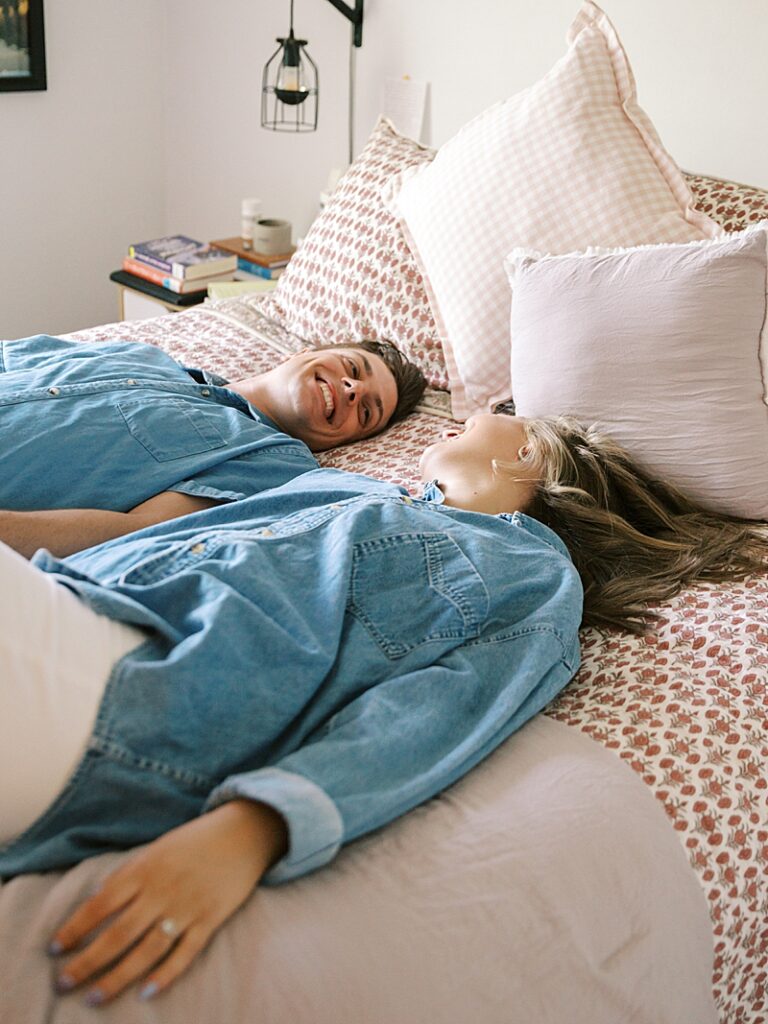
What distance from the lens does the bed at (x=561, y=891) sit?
80cm

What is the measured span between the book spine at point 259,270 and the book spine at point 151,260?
228 mm

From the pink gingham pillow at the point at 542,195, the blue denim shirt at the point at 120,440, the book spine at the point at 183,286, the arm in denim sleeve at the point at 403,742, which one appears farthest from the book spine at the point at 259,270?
the arm in denim sleeve at the point at 403,742

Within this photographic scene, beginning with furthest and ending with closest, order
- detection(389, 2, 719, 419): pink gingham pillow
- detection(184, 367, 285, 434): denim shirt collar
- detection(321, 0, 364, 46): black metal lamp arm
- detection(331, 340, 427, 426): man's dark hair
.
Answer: detection(321, 0, 364, 46): black metal lamp arm → detection(331, 340, 427, 426): man's dark hair → detection(389, 2, 719, 419): pink gingham pillow → detection(184, 367, 285, 434): denim shirt collar

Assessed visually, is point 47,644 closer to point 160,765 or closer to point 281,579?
point 160,765

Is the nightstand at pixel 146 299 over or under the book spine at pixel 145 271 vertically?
under

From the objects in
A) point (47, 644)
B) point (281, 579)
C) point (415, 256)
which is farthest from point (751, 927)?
point (415, 256)

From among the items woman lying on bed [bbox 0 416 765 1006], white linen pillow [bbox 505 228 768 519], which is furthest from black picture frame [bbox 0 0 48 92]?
woman lying on bed [bbox 0 416 765 1006]

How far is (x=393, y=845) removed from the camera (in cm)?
92

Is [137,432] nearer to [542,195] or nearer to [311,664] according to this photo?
[311,664]

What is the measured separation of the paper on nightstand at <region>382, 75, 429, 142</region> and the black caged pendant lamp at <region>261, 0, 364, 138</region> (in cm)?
18

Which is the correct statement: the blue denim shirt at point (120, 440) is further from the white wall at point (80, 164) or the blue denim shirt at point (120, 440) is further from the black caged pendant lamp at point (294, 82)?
the white wall at point (80, 164)

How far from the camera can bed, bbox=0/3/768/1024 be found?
80cm

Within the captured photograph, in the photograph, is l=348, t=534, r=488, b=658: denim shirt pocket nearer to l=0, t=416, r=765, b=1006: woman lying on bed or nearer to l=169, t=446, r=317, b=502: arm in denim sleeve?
l=0, t=416, r=765, b=1006: woman lying on bed

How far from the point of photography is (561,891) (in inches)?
36.2
